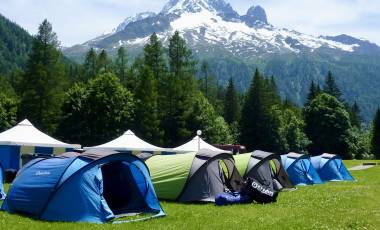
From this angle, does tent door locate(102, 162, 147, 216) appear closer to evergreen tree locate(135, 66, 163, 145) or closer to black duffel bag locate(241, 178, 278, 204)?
black duffel bag locate(241, 178, 278, 204)

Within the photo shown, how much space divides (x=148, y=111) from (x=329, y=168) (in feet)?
98.2

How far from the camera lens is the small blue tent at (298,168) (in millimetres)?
26703

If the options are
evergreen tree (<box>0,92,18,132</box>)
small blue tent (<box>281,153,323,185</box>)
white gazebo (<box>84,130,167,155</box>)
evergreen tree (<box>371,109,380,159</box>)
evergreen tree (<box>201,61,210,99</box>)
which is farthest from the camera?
evergreen tree (<box>371,109,380,159</box>)

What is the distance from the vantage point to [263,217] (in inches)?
541

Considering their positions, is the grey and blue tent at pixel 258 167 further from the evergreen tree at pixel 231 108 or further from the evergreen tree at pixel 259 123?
the evergreen tree at pixel 231 108

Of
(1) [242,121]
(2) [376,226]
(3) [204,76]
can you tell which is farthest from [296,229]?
(3) [204,76]

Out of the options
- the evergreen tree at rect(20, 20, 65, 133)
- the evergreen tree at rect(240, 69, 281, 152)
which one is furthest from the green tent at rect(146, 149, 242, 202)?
the evergreen tree at rect(240, 69, 281, 152)

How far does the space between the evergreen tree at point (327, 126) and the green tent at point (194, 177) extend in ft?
199

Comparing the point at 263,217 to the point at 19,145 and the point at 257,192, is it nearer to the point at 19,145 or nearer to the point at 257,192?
the point at 257,192

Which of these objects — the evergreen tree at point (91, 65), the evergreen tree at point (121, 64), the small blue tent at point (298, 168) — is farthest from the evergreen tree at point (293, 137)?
the small blue tent at point (298, 168)

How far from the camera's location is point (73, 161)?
13.2 meters

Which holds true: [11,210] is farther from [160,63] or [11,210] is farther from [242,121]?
[242,121]

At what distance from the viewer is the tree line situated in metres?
55.4

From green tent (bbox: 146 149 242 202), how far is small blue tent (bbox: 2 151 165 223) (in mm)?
3159
